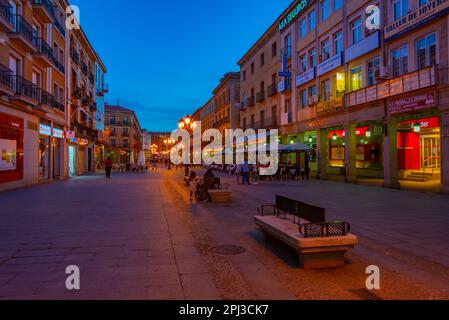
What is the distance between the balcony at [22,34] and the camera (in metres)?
17.4

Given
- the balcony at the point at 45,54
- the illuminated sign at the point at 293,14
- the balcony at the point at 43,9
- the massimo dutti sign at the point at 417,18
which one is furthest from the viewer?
the illuminated sign at the point at 293,14

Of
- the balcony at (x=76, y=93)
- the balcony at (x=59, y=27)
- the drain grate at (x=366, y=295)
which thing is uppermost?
the balcony at (x=59, y=27)

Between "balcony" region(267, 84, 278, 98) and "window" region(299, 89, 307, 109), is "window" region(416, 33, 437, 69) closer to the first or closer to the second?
"window" region(299, 89, 307, 109)

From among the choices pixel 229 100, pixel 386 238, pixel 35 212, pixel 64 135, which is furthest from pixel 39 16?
pixel 229 100

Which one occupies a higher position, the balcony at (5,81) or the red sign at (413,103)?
the balcony at (5,81)

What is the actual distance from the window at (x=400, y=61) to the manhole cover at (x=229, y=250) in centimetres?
1497

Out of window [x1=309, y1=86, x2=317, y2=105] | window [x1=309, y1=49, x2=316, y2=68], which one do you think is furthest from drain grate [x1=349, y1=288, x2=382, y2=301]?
window [x1=309, y1=49, x2=316, y2=68]

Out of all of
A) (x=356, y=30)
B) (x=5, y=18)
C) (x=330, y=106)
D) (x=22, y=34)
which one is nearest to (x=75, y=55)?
(x=22, y=34)

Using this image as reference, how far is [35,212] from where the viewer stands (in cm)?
1050

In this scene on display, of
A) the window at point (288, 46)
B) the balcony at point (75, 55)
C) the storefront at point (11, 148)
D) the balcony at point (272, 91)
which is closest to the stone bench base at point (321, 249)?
the storefront at point (11, 148)

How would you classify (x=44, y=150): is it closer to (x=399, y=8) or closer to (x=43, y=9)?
(x=43, y=9)

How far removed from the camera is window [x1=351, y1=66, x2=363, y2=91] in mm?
20836

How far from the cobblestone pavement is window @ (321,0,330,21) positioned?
17.5 metres

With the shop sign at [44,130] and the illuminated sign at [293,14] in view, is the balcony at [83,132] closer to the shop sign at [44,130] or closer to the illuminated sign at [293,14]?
the shop sign at [44,130]
